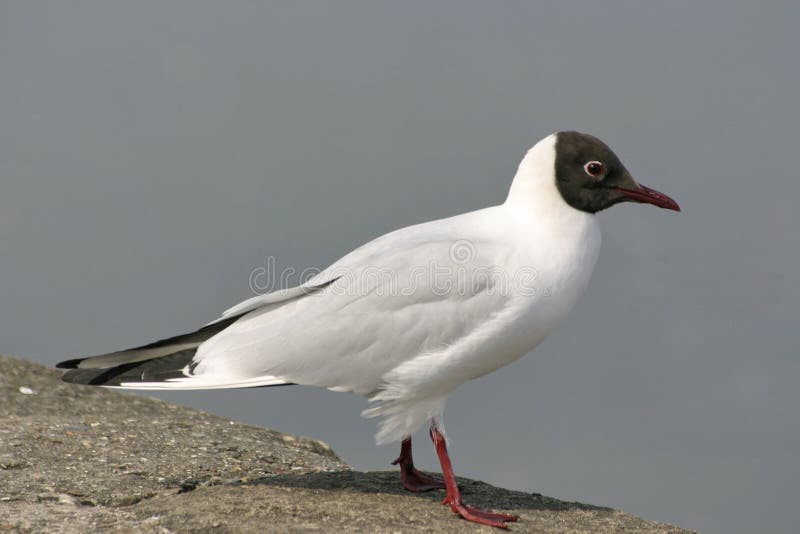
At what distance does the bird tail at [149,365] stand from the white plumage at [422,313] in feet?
0.17

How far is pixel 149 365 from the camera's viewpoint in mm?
7078

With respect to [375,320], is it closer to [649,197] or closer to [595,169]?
[595,169]

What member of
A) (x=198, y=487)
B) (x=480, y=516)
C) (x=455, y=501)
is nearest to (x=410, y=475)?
(x=455, y=501)

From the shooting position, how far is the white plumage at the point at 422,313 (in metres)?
6.57

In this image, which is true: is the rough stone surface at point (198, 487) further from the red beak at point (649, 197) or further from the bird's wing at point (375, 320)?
the red beak at point (649, 197)

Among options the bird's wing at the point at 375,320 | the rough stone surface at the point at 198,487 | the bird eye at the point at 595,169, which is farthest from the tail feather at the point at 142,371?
the bird eye at the point at 595,169

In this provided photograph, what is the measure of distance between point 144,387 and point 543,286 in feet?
9.44

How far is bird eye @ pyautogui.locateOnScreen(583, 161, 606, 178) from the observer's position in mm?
6980

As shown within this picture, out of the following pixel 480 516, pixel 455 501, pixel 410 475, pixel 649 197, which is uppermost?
pixel 649 197

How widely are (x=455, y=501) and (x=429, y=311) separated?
1427 millimetres

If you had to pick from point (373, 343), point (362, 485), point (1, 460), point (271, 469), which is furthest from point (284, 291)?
point (1, 460)

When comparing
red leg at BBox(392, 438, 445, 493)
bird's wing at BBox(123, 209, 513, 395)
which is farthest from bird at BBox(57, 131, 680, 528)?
red leg at BBox(392, 438, 445, 493)

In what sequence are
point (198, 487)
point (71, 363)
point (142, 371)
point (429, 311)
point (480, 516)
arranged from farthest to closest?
point (198, 487)
point (71, 363)
point (142, 371)
point (480, 516)
point (429, 311)

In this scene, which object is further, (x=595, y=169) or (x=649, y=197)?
(x=649, y=197)
